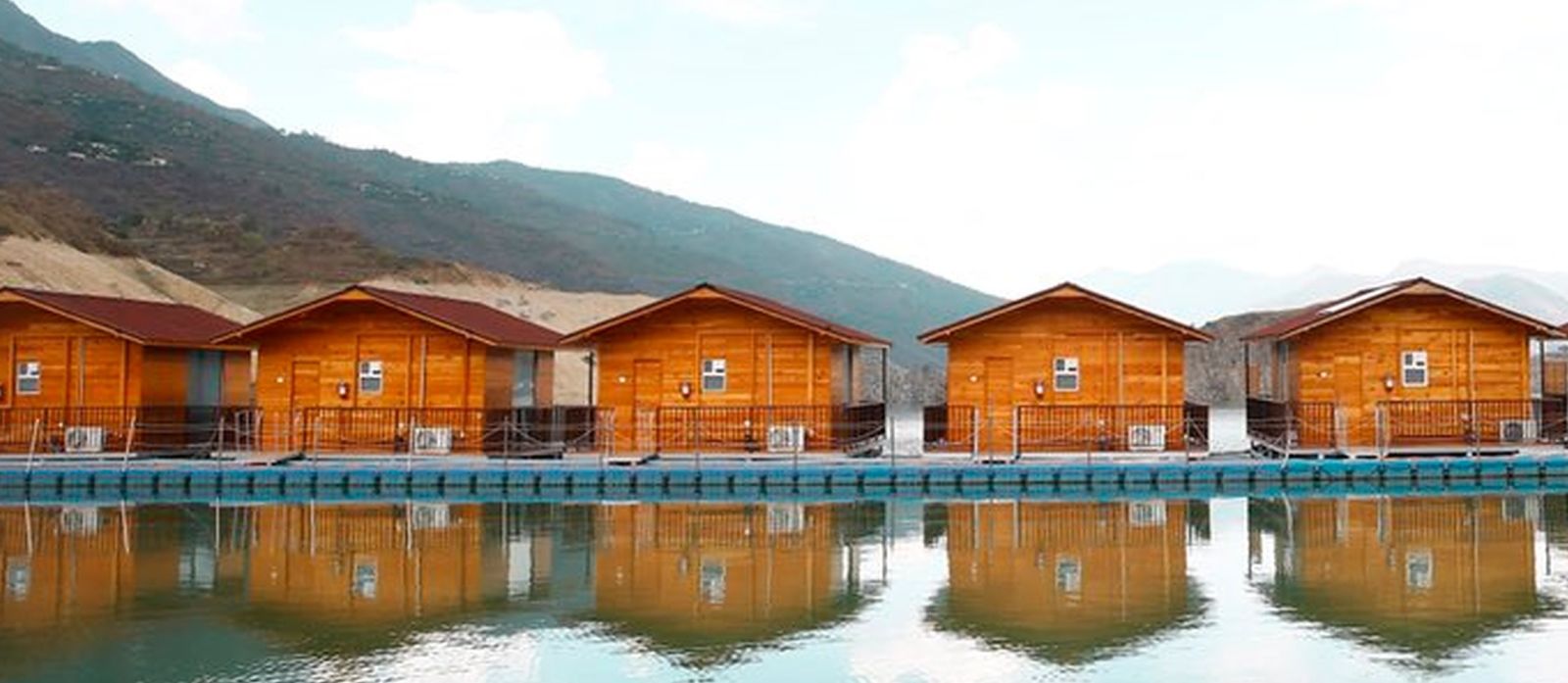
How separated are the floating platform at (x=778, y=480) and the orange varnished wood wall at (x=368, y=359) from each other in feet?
12.7

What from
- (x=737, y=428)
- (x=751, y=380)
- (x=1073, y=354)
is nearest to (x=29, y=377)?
(x=737, y=428)

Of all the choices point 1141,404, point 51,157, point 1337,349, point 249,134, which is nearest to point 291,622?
point 1141,404

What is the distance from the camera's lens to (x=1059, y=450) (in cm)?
3594

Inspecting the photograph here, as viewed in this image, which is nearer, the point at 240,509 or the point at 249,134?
the point at 240,509

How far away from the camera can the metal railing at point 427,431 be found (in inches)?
1443

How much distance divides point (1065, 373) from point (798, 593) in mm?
18562

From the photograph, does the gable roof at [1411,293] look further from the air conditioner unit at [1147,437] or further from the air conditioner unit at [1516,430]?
the air conditioner unit at [1147,437]

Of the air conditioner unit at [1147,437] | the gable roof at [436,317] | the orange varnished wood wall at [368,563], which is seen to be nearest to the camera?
the orange varnished wood wall at [368,563]

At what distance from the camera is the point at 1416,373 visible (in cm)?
3594

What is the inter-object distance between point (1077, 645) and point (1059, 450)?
20.5 metres

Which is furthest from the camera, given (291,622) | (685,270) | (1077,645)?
(685,270)

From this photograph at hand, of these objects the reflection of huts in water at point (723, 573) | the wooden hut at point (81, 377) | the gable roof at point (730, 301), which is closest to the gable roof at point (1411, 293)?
the gable roof at point (730, 301)

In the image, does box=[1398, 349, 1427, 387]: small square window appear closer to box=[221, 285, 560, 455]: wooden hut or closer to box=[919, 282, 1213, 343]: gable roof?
box=[919, 282, 1213, 343]: gable roof

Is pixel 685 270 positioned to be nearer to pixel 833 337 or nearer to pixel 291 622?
pixel 833 337
